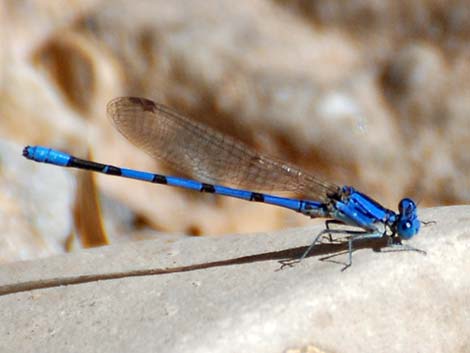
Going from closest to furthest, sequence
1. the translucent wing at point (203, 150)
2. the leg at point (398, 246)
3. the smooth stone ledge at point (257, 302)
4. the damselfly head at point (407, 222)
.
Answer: the smooth stone ledge at point (257, 302) → the leg at point (398, 246) → the damselfly head at point (407, 222) → the translucent wing at point (203, 150)

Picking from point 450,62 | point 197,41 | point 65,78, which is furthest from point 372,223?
point 65,78

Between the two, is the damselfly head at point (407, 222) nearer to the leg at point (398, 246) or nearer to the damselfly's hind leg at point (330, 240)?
the leg at point (398, 246)

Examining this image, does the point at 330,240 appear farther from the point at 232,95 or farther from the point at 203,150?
the point at 232,95

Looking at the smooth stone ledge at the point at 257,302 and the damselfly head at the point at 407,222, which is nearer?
the smooth stone ledge at the point at 257,302

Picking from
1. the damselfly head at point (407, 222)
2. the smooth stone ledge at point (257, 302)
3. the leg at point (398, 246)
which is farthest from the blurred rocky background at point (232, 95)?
the leg at point (398, 246)

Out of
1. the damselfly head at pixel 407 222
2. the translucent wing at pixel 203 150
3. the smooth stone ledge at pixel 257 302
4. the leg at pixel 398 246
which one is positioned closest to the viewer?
the smooth stone ledge at pixel 257 302

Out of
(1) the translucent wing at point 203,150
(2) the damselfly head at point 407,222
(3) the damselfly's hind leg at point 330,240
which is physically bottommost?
(3) the damselfly's hind leg at point 330,240

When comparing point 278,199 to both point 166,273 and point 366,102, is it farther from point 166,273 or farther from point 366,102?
point 366,102
